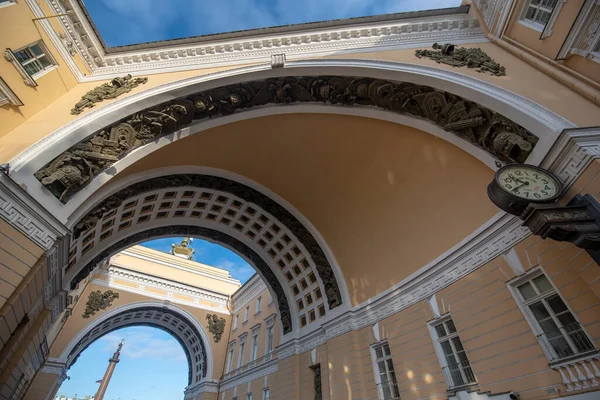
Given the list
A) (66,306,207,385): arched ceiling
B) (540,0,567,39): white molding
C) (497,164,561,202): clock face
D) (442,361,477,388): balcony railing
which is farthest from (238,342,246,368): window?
(540,0,567,39): white molding

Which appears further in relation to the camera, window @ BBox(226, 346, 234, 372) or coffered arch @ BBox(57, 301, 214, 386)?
window @ BBox(226, 346, 234, 372)

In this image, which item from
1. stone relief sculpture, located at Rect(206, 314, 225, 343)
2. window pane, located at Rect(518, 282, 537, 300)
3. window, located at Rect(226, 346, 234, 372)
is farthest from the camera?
stone relief sculpture, located at Rect(206, 314, 225, 343)

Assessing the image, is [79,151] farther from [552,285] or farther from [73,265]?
[552,285]

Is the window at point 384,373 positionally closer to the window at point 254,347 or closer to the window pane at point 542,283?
the window pane at point 542,283

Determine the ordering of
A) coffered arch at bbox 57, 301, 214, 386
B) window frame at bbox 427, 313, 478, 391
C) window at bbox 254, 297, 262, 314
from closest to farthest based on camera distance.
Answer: window frame at bbox 427, 313, 478, 391
window at bbox 254, 297, 262, 314
coffered arch at bbox 57, 301, 214, 386

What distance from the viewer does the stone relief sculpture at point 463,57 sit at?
23.8 ft

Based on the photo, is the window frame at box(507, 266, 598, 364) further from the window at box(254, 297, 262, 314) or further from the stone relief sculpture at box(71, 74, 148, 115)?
the window at box(254, 297, 262, 314)

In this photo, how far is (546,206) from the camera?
454 centimetres

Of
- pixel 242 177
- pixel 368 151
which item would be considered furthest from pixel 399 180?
pixel 242 177

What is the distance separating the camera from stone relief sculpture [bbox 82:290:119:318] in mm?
21141

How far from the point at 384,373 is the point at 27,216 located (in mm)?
9588

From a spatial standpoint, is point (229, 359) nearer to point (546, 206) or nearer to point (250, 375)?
point (250, 375)

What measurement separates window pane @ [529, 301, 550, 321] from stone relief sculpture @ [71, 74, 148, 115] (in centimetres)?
1073

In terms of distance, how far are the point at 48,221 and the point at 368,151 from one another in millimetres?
7972
